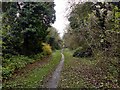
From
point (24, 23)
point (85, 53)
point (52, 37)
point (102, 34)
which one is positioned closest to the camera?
point (102, 34)

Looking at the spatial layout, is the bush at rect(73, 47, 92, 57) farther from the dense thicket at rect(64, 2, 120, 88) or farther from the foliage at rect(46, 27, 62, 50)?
the foliage at rect(46, 27, 62, 50)

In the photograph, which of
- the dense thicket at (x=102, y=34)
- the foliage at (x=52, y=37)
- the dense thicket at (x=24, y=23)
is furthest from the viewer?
the foliage at (x=52, y=37)

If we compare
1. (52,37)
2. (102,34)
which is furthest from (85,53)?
(52,37)

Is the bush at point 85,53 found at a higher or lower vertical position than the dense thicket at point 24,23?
lower

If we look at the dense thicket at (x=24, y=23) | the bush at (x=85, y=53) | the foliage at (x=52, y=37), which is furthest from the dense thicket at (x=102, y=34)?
the foliage at (x=52, y=37)

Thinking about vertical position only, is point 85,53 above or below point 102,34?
below

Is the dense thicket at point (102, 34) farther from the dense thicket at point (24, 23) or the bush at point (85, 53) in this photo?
the bush at point (85, 53)

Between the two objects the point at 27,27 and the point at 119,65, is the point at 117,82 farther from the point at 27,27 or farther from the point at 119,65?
the point at 27,27

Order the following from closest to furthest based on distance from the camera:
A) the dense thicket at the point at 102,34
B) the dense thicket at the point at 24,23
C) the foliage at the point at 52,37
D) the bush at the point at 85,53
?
the dense thicket at the point at 102,34 < the dense thicket at the point at 24,23 < the bush at the point at 85,53 < the foliage at the point at 52,37

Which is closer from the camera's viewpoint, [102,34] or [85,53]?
[102,34]

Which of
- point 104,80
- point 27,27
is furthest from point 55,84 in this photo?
point 27,27

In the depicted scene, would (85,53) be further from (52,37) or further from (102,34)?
(52,37)

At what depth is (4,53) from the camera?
686 inches

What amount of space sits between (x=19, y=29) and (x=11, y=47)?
210 centimetres
